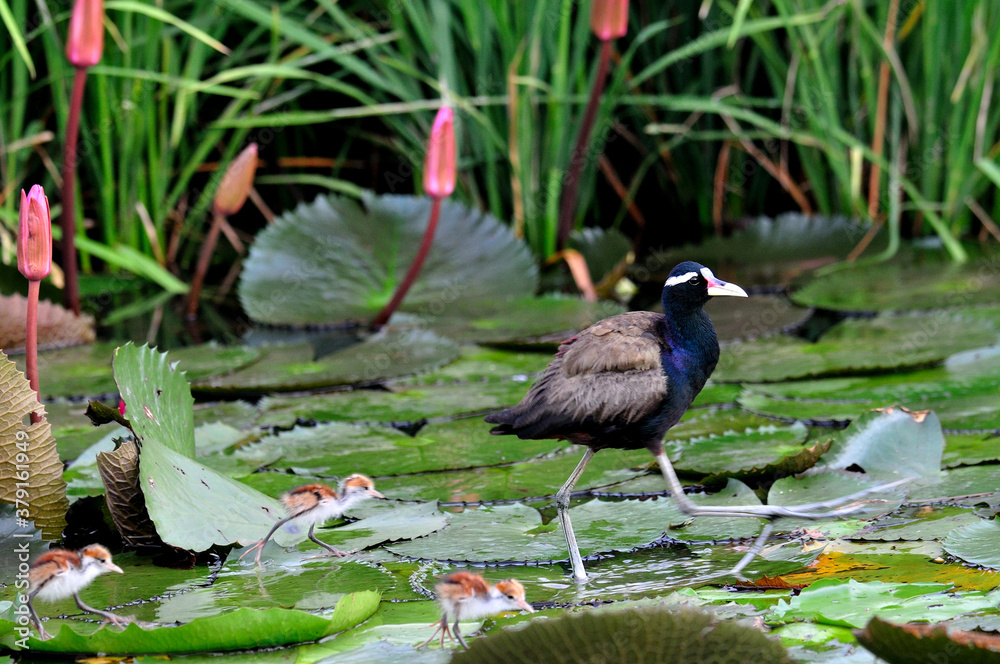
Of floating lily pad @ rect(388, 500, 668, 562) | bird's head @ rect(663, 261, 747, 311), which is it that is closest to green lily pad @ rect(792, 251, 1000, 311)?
bird's head @ rect(663, 261, 747, 311)

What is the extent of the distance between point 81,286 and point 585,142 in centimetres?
230

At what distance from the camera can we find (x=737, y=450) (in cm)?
267

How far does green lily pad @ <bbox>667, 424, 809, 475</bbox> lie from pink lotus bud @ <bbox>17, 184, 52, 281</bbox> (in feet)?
4.98

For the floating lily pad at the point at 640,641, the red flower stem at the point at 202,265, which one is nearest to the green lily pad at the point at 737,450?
the floating lily pad at the point at 640,641

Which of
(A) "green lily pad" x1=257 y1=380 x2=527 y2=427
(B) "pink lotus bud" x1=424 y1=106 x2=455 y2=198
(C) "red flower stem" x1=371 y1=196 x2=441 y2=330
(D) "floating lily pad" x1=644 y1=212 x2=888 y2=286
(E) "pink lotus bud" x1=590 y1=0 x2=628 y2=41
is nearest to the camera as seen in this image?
(A) "green lily pad" x1=257 y1=380 x2=527 y2=427

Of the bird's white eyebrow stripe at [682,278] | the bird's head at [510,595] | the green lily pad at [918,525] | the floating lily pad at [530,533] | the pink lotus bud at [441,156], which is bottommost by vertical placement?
the floating lily pad at [530,533]

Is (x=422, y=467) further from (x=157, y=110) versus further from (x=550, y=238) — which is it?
(x=157, y=110)

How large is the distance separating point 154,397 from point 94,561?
539mm

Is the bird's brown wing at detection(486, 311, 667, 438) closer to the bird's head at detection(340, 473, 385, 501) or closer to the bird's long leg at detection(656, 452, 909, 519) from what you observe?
the bird's long leg at detection(656, 452, 909, 519)

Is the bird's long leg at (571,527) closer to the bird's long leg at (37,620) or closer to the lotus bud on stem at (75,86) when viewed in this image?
the bird's long leg at (37,620)

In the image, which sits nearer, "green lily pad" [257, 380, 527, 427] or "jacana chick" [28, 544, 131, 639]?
"jacana chick" [28, 544, 131, 639]

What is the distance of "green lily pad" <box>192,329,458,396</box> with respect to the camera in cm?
331

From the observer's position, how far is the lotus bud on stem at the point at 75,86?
11.4 feet

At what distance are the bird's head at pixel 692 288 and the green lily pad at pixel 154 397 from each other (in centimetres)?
113
